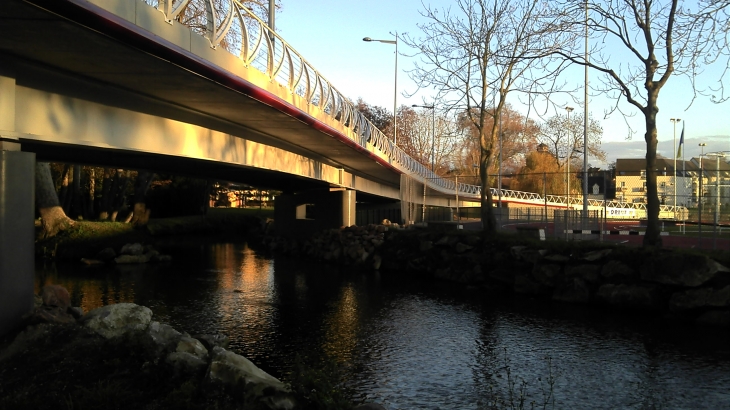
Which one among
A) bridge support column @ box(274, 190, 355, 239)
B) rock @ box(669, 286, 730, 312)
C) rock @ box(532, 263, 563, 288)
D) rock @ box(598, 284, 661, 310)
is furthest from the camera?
bridge support column @ box(274, 190, 355, 239)

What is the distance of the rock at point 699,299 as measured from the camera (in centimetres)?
1577

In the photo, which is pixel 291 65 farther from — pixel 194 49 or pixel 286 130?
pixel 194 49

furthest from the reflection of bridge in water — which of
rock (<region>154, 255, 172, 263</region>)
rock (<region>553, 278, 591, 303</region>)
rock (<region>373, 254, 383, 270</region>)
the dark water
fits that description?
rock (<region>154, 255, 172, 263</region>)

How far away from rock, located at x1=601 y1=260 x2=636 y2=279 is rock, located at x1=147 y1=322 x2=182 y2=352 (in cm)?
1379

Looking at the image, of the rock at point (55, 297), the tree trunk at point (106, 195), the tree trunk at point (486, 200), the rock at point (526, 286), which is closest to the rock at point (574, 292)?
the rock at point (526, 286)

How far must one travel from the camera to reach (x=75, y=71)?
11898 millimetres

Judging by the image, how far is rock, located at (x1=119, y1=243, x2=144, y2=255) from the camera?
29734 millimetres

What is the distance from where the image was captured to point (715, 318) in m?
15.7

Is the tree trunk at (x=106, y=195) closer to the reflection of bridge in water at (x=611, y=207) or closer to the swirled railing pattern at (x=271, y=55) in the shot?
the swirled railing pattern at (x=271, y=55)

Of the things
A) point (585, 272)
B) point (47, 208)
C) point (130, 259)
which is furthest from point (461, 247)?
point (47, 208)

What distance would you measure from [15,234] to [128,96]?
14.9 ft

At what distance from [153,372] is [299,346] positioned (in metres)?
5.86

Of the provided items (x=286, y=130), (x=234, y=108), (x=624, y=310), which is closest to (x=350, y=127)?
(x=286, y=130)

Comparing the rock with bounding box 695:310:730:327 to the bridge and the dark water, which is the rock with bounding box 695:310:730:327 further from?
the bridge
